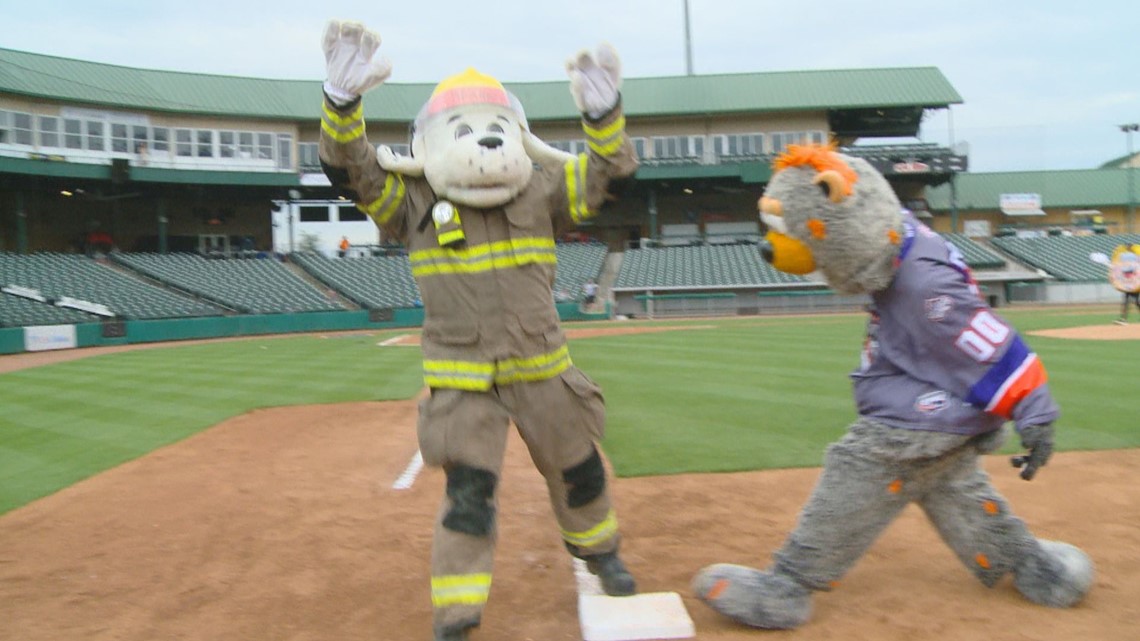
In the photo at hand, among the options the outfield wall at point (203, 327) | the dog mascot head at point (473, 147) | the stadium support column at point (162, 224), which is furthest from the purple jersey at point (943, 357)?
the stadium support column at point (162, 224)

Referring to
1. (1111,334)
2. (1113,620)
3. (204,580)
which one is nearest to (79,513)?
(204,580)

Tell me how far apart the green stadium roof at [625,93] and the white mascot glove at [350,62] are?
3703cm

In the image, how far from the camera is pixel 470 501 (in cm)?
357

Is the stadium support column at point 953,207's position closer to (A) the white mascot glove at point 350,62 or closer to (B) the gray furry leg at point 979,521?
(B) the gray furry leg at point 979,521

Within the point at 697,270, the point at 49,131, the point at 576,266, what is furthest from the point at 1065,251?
the point at 49,131

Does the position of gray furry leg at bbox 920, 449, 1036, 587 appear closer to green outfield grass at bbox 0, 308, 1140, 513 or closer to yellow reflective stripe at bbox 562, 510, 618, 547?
yellow reflective stripe at bbox 562, 510, 618, 547

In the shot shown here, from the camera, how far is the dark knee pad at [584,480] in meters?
3.84

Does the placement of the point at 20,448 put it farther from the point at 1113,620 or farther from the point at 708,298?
the point at 708,298

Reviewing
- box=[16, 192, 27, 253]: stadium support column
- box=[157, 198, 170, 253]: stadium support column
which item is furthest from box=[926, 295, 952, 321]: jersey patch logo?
box=[157, 198, 170, 253]: stadium support column

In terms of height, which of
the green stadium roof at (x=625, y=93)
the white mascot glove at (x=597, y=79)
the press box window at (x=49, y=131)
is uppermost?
the green stadium roof at (x=625, y=93)

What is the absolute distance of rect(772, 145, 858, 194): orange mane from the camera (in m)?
3.56

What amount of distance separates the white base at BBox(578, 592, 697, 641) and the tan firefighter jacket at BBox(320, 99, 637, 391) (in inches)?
39.5

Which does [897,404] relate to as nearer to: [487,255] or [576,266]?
[487,255]

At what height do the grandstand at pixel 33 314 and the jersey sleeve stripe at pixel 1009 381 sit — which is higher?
the grandstand at pixel 33 314
